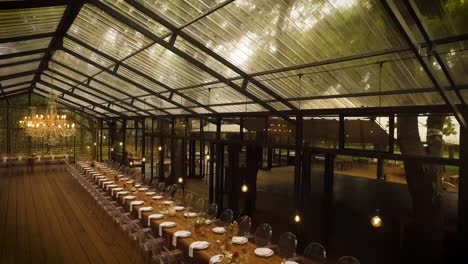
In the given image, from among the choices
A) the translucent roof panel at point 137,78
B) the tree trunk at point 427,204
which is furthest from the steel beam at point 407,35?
the translucent roof panel at point 137,78

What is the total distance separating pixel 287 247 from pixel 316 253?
58 centimetres

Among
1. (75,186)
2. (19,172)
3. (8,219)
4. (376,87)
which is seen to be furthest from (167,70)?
(19,172)

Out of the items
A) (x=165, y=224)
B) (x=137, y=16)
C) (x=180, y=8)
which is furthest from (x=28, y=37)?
(x=165, y=224)

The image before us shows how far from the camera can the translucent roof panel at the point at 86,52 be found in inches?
339

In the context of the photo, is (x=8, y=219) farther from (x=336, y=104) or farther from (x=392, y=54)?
(x=392, y=54)

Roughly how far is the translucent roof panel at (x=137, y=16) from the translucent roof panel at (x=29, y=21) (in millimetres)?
1691

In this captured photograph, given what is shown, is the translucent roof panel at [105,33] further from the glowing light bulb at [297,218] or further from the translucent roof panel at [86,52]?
the glowing light bulb at [297,218]

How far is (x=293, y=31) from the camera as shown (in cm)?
461

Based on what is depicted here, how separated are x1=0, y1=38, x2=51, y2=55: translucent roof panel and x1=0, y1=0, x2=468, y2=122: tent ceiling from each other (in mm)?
26

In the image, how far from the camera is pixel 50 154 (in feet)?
74.8

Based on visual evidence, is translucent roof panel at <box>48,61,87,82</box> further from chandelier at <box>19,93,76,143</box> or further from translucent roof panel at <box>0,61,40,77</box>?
chandelier at <box>19,93,76,143</box>

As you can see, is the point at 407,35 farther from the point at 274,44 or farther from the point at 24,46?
the point at 24,46

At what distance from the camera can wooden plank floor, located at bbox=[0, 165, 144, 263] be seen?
7594mm

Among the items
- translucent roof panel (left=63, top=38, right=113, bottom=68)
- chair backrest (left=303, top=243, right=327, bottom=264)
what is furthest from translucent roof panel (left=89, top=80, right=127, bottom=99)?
chair backrest (left=303, top=243, right=327, bottom=264)
